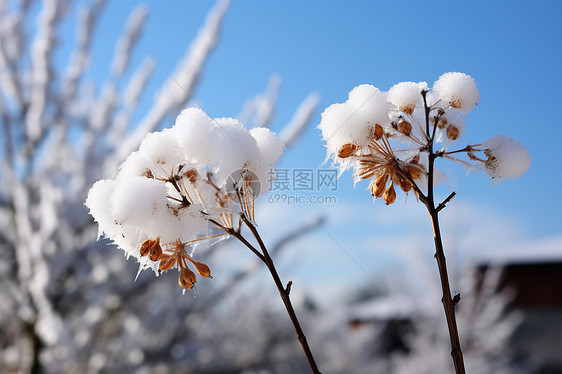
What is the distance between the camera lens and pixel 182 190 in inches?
34.5

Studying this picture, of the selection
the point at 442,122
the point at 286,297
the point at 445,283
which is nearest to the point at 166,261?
the point at 286,297

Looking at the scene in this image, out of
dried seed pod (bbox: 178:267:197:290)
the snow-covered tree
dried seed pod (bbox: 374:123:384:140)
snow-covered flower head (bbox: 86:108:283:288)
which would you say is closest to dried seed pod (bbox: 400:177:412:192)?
dried seed pod (bbox: 374:123:384:140)

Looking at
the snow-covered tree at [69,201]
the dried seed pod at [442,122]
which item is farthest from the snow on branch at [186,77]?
the dried seed pod at [442,122]

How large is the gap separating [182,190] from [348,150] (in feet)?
1.07

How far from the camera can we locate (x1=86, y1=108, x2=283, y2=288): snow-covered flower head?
2.63ft

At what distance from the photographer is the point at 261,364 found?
677 centimetres

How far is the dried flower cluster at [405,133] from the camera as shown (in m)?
0.89

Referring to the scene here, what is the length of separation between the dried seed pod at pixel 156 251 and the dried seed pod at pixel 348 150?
0.38 meters

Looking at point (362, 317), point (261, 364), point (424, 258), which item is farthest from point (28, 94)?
point (362, 317)

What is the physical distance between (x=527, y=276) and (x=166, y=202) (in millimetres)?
17462

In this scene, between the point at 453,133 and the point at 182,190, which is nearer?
the point at 182,190

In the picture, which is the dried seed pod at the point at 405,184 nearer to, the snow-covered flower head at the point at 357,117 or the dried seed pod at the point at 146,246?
the snow-covered flower head at the point at 357,117

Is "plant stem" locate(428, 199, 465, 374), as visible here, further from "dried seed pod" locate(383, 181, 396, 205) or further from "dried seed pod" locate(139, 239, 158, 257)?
"dried seed pod" locate(139, 239, 158, 257)

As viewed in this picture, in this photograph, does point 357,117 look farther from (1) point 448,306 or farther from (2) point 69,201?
(2) point 69,201
